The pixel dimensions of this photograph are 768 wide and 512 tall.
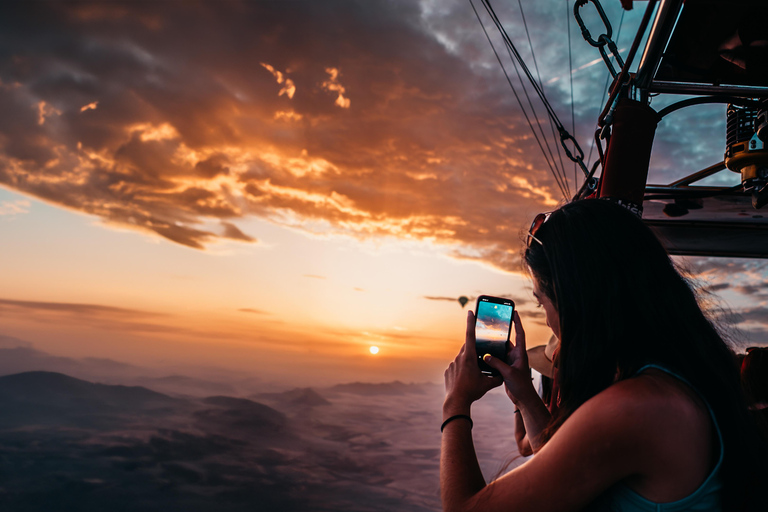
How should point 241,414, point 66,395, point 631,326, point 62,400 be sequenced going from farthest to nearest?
point 66,395 < point 62,400 < point 241,414 < point 631,326

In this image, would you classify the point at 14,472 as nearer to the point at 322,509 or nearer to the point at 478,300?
the point at 322,509

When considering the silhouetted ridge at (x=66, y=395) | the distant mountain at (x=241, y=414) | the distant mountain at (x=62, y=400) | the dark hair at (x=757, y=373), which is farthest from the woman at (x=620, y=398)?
the silhouetted ridge at (x=66, y=395)

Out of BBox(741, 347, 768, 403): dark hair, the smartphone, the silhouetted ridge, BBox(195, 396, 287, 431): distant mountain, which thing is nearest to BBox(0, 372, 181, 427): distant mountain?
the silhouetted ridge

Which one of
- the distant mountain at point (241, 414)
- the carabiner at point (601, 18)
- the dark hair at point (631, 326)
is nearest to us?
the dark hair at point (631, 326)

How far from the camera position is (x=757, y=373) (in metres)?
3.05

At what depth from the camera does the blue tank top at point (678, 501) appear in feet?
3.36

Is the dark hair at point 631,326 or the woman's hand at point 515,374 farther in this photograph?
the woman's hand at point 515,374

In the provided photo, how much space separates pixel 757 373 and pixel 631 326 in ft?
9.33

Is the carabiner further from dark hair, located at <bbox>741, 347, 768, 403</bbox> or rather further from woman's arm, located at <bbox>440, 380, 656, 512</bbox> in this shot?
woman's arm, located at <bbox>440, 380, 656, 512</bbox>

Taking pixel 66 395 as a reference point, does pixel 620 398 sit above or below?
above

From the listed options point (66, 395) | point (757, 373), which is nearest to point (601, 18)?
point (757, 373)

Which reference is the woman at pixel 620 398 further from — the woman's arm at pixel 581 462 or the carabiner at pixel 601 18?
the carabiner at pixel 601 18

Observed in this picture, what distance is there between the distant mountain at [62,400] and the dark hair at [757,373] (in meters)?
207

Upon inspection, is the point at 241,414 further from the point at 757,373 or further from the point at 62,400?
the point at 757,373
